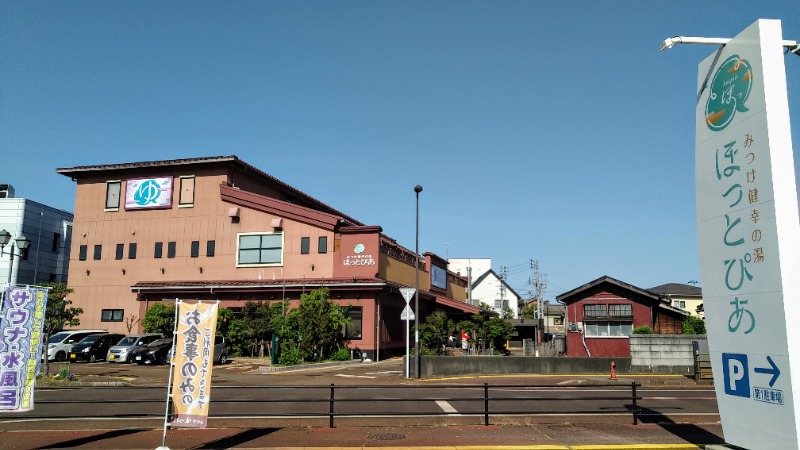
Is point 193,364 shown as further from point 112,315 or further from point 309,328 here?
point 112,315

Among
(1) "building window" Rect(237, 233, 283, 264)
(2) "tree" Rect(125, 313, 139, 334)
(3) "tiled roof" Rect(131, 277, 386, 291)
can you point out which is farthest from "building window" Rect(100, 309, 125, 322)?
(1) "building window" Rect(237, 233, 283, 264)

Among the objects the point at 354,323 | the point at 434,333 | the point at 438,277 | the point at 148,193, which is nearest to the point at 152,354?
the point at 354,323

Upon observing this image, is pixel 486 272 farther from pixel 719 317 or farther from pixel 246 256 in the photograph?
pixel 719 317

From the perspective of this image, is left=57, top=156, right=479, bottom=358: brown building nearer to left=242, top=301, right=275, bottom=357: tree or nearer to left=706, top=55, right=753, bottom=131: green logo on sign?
left=242, top=301, right=275, bottom=357: tree

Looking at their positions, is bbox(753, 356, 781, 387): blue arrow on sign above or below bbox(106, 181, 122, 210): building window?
below

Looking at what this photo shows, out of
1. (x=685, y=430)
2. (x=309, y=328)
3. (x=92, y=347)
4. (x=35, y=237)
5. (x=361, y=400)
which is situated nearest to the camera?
(x=685, y=430)

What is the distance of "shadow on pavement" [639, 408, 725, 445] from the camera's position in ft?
35.0

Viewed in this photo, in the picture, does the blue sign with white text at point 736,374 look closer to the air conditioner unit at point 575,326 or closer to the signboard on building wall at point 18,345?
the signboard on building wall at point 18,345

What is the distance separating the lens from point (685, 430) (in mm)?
11547

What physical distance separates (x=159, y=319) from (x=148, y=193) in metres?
9.51

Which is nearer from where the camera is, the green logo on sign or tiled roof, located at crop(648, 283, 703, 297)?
the green logo on sign

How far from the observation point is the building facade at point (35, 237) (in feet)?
159

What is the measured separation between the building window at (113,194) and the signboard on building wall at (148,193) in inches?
34.1

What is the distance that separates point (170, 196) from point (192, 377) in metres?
32.9
